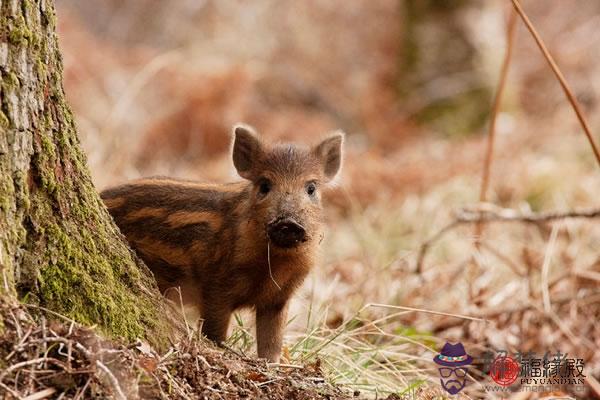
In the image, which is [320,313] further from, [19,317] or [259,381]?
[19,317]

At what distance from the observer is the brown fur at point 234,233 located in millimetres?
4789

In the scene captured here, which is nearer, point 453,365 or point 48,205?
point 48,205

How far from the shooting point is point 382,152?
44.4 ft

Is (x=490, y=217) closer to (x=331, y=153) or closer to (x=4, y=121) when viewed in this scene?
(x=331, y=153)

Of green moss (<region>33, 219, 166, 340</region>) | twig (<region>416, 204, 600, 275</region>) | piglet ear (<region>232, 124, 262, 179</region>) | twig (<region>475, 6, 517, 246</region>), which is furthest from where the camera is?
twig (<region>416, 204, 600, 275</region>)

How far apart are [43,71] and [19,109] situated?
0.71ft

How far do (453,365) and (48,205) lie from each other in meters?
2.98

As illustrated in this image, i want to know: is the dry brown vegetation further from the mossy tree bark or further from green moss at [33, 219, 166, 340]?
the mossy tree bark

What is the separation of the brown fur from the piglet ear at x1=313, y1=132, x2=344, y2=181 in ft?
0.70

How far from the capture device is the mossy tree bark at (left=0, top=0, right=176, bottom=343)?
10.3 feet

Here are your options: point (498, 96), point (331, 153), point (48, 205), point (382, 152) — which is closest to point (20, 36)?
point (48, 205)

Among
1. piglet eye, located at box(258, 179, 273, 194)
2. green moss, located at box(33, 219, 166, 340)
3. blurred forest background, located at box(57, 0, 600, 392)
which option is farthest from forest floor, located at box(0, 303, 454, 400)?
piglet eye, located at box(258, 179, 273, 194)

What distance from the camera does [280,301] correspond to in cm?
500

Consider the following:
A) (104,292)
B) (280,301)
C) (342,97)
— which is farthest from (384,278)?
(342,97)
